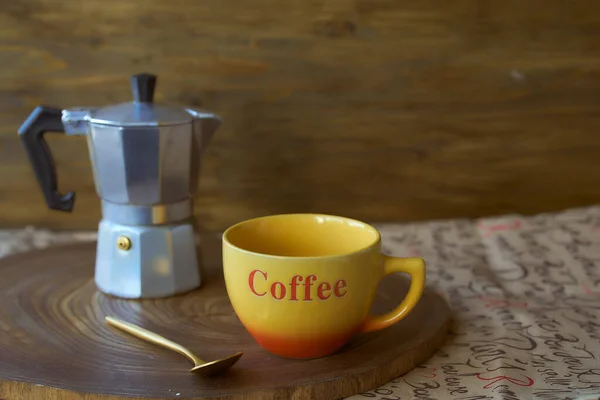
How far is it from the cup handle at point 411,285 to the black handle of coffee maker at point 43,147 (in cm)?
33

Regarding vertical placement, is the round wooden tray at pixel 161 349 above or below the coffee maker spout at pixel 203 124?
below

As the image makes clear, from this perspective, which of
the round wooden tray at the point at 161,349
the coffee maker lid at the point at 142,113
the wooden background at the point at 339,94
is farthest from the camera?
the wooden background at the point at 339,94

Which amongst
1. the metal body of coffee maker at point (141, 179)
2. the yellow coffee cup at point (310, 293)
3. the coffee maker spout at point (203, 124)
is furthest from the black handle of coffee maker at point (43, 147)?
the yellow coffee cup at point (310, 293)

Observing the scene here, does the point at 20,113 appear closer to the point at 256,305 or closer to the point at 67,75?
the point at 67,75

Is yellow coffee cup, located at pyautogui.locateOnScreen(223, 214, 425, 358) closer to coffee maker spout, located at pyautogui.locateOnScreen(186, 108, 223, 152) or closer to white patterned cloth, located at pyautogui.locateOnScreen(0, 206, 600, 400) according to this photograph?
white patterned cloth, located at pyautogui.locateOnScreen(0, 206, 600, 400)

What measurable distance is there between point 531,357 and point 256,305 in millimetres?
226

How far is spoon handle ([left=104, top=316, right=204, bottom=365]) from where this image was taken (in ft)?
1.72

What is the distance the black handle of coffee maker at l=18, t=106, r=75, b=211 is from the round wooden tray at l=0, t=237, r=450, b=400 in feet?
0.26

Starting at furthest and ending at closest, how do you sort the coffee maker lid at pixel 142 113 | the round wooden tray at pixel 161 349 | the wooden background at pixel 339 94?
the wooden background at pixel 339 94 < the coffee maker lid at pixel 142 113 < the round wooden tray at pixel 161 349

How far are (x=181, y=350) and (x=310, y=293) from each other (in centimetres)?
11

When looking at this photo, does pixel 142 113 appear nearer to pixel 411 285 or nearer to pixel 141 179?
pixel 141 179

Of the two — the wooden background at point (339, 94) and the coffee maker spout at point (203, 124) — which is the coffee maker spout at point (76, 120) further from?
the wooden background at point (339, 94)

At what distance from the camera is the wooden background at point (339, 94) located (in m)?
0.93

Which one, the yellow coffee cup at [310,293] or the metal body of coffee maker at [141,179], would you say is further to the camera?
the metal body of coffee maker at [141,179]
